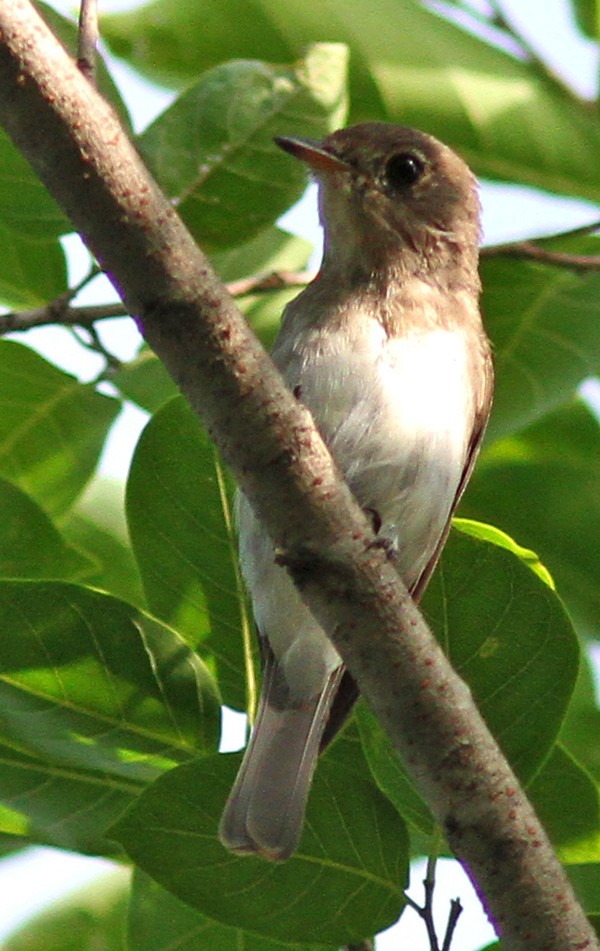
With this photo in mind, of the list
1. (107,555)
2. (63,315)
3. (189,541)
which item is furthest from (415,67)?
(189,541)

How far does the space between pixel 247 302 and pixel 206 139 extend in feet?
2.33

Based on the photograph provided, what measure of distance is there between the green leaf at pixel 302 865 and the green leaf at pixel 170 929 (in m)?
0.22

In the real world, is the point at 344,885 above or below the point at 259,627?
below

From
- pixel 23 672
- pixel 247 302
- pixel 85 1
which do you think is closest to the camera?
pixel 85 1

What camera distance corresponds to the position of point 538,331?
12.5 ft

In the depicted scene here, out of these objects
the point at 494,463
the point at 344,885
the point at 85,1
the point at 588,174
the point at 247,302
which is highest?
the point at 588,174

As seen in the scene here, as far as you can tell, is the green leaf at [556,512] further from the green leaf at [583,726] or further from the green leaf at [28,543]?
the green leaf at [28,543]

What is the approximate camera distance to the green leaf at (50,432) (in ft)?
11.7

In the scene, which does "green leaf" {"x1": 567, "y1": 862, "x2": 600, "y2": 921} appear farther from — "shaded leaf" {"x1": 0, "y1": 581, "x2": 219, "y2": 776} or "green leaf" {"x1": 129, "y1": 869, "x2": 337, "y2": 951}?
"shaded leaf" {"x1": 0, "y1": 581, "x2": 219, "y2": 776}

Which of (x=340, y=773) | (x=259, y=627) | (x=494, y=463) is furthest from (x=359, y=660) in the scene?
(x=494, y=463)

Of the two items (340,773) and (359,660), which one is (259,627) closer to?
(340,773)

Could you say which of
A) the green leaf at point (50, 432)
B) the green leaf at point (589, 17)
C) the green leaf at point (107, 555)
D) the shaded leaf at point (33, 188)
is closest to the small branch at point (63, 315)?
the shaded leaf at point (33, 188)

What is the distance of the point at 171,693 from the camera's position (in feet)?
8.98

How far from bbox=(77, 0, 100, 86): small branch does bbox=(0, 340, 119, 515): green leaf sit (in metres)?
1.22
